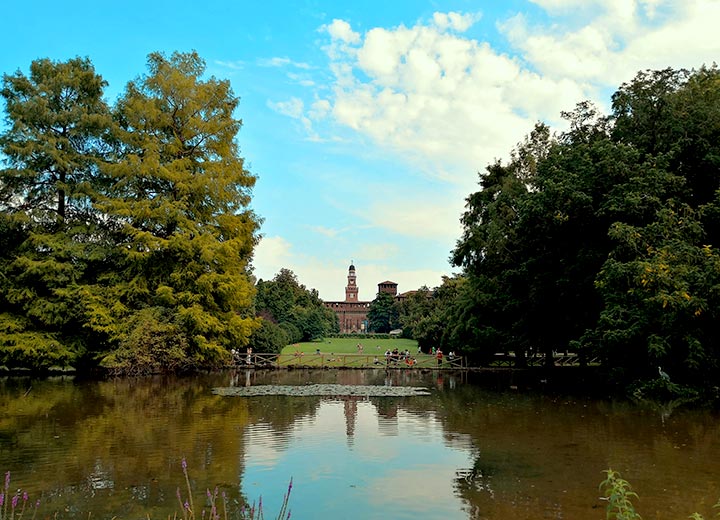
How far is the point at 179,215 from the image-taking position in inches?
1101

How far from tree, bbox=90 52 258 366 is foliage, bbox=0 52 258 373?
0.23 feet

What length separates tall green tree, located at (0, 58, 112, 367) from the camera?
88.5 feet

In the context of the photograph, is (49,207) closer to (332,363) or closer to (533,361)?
(332,363)

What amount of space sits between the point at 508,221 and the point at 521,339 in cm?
615

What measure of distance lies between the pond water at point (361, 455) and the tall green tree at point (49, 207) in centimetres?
833

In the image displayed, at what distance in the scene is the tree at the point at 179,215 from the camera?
27688mm

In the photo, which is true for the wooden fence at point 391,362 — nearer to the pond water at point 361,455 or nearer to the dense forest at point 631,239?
the dense forest at point 631,239

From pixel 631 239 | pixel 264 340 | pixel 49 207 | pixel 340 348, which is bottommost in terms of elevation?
pixel 340 348

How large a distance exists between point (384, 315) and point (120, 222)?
306ft

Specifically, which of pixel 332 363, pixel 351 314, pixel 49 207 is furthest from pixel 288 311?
Answer: pixel 351 314

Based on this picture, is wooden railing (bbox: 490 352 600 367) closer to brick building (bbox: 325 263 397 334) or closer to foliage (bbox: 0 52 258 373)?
foliage (bbox: 0 52 258 373)

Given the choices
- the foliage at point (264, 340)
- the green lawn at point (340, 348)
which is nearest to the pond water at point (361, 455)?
the foliage at point (264, 340)

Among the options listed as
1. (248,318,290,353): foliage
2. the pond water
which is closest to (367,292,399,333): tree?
(248,318,290,353): foliage

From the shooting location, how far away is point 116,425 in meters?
13.8
